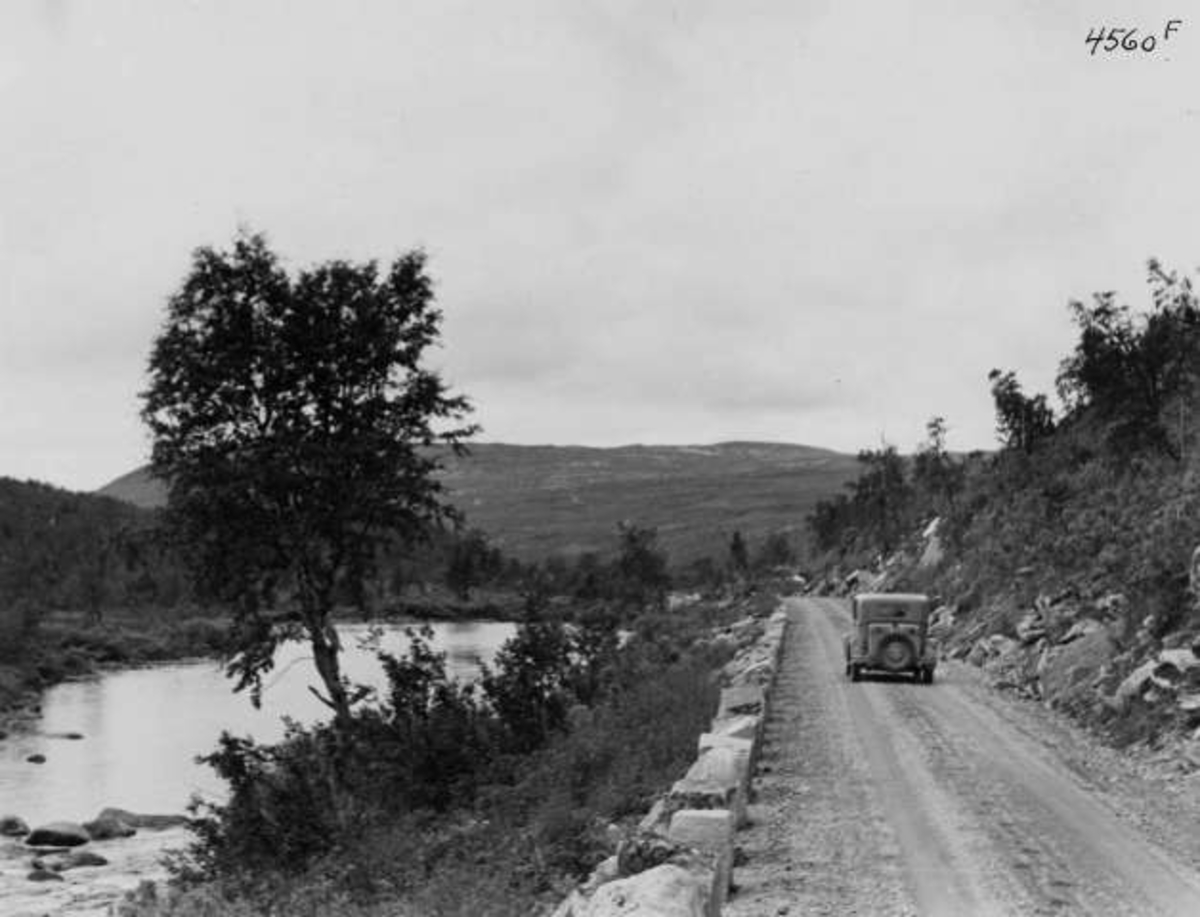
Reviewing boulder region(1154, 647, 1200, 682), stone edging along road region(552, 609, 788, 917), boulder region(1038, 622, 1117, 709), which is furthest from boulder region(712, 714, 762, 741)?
boulder region(1038, 622, 1117, 709)

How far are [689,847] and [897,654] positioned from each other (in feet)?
61.1

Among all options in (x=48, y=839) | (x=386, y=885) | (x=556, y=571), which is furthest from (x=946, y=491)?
(x=556, y=571)

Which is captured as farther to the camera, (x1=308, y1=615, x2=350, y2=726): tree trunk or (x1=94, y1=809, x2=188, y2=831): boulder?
(x1=94, y1=809, x2=188, y2=831): boulder

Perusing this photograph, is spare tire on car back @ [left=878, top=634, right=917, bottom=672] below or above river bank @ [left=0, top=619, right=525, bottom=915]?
above

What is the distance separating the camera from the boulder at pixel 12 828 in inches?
1123

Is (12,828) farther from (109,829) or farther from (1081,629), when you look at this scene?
(1081,629)

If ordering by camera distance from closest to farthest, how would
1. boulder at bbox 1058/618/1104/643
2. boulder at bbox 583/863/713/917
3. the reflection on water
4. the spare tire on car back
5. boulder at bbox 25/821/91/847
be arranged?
boulder at bbox 583/863/713/917 → boulder at bbox 1058/618/1104/643 → the spare tire on car back → boulder at bbox 25/821/91/847 → the reflection on water

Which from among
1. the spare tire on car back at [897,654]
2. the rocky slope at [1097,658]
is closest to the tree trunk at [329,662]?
the spare tire on car back at [897,654]

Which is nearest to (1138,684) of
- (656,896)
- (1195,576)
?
(1195,576)

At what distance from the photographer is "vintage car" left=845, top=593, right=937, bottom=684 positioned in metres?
26.9

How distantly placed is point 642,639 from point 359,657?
28149 mm

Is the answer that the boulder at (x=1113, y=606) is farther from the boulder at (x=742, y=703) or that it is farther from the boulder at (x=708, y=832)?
the boulder at (x=708, y=832)

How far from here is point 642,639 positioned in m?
46.0

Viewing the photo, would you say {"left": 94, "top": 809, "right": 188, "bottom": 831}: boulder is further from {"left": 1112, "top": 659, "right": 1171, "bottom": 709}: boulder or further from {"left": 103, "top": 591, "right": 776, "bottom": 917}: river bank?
{"left": 1112, "top": 659, "right": 1171, "bottom": 709}: boulder
